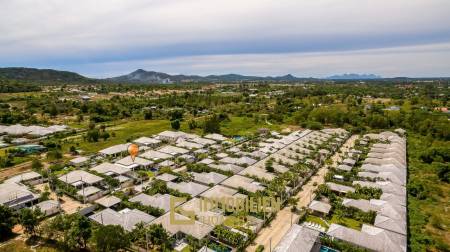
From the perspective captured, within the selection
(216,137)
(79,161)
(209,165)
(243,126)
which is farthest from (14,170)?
(243,126)

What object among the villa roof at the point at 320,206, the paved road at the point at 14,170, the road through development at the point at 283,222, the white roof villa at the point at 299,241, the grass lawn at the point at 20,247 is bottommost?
the road through development at the point at 283,222

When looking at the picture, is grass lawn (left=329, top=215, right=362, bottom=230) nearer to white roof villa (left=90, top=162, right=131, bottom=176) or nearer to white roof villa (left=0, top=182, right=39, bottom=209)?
white roof villa (left=90, top=162, right=131, bottom=176)

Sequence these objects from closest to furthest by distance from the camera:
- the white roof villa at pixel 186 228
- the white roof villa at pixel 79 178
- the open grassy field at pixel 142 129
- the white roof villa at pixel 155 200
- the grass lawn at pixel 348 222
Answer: the white roof villa at pixel 186 228 → the grass lawn at pixel 348 222 → the white roof villa at pixel 155 200 → the white roof villa at pixel 79 178 → the open grassy field at pixel 142 129

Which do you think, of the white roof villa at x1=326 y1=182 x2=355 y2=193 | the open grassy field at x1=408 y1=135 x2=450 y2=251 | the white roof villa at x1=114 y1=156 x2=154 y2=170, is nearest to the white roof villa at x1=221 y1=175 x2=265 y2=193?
the white roof villa at x1=326 y1=182 x2=355 y2=193

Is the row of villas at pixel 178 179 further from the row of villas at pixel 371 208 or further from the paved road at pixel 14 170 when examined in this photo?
the paved road at pixel 14 170

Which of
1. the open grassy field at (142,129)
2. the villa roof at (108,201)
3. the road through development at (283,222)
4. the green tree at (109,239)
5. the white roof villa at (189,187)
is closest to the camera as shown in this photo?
the green tree at (109,239)

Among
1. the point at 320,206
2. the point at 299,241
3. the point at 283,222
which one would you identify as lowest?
the point at 283,222

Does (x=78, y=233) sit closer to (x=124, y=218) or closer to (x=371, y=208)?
(x=124, y=218)

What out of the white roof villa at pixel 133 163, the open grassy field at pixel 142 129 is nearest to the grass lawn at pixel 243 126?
the open grassy field at pixel 142 129
